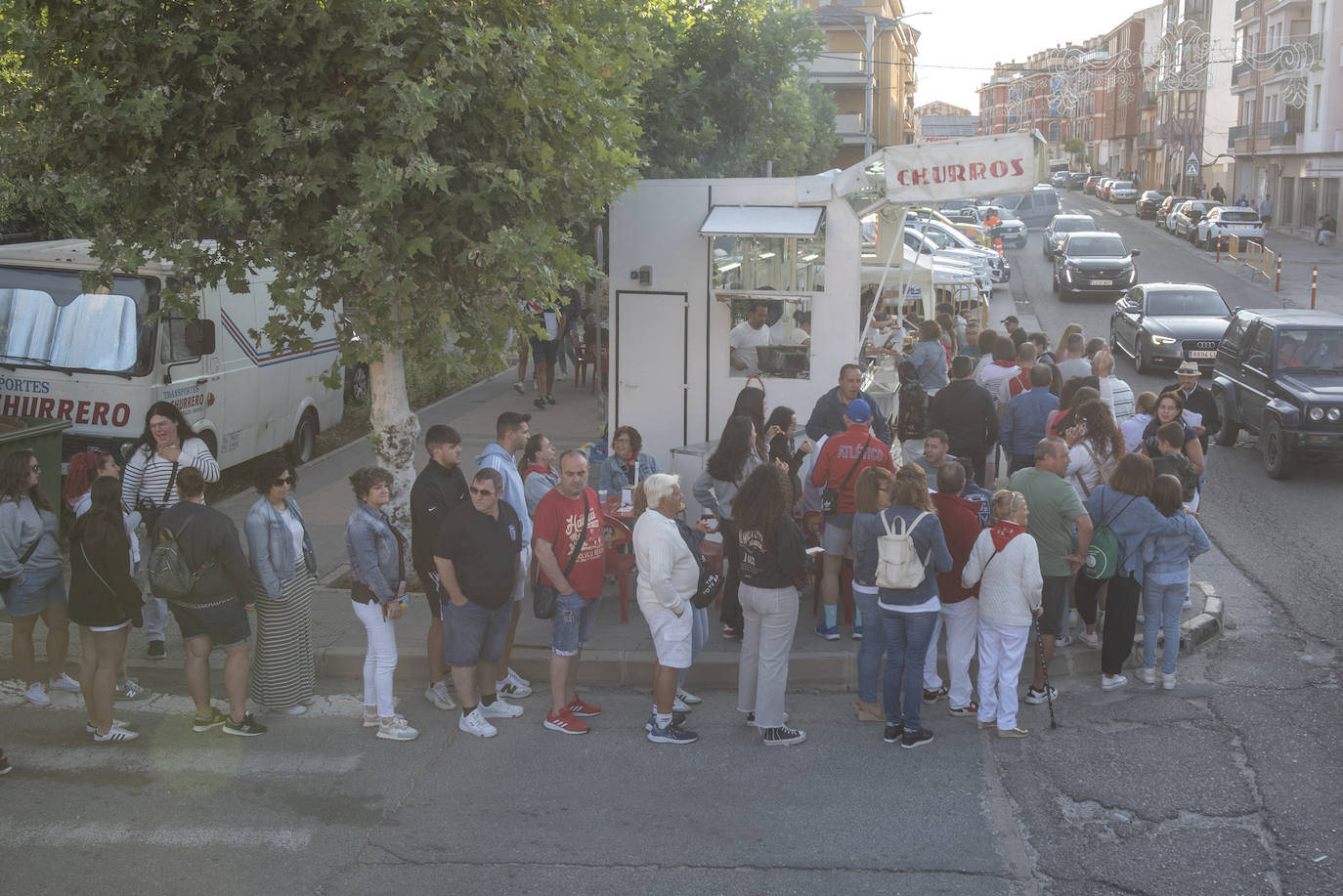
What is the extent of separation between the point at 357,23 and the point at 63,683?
4.58 metres

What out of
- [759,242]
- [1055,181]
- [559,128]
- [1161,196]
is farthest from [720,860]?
[1055,181]

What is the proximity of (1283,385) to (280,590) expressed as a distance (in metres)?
11.2

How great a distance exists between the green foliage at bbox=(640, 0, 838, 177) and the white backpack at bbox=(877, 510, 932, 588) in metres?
9.36

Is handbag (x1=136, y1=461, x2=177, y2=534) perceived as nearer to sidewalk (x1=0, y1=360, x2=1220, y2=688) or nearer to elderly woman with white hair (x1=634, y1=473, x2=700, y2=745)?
sidewalk (x1=0, y1=360, x2=1220, y2=688)

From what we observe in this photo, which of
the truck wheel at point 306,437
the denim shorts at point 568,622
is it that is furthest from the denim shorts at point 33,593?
the truck wheel at point 306,437

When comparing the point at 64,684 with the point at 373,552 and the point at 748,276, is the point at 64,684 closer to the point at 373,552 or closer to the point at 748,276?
the point at 373,552

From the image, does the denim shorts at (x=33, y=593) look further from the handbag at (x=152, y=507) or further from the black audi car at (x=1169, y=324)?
the black audi car at (x=1169, y=324)

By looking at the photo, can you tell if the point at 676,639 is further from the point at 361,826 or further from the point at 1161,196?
the point at 1161,196

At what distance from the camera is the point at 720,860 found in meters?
5.66

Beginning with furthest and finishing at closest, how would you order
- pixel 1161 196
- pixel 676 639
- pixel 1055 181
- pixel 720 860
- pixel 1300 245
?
pixel 1055 181
pixel 1161 196
pixel 1300 245
pixel 676 639
pixel 720 860

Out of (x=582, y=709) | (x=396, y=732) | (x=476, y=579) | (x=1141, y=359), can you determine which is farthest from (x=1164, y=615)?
(x=1141, y=359)

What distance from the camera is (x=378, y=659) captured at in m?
7.16

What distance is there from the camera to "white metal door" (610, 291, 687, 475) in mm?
11453

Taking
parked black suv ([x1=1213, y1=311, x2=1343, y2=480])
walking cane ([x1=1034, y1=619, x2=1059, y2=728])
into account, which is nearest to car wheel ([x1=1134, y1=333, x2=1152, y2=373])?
parked black suv ([x1=1213, y1=311, x2=1343, y2=480])
